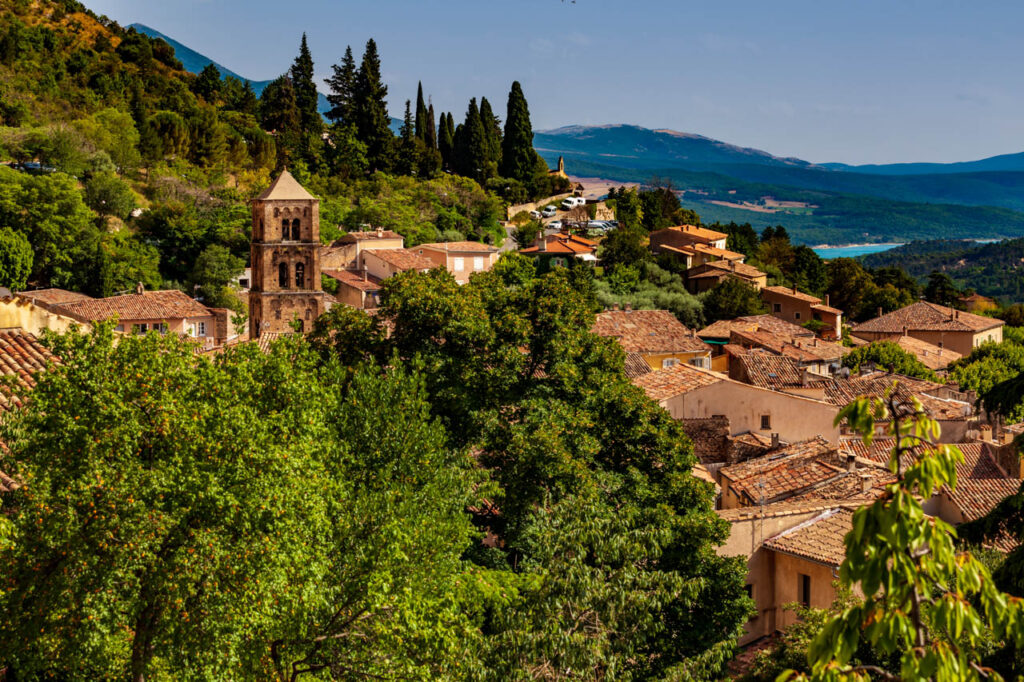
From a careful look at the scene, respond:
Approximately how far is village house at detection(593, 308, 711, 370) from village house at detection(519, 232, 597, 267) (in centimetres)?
2627

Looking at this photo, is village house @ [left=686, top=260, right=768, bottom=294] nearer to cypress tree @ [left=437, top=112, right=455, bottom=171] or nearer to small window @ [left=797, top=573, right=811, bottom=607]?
cypress tree @ [left=437, top=112, right=455, bottom=171]

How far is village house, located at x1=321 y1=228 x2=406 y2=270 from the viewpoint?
2557 inches

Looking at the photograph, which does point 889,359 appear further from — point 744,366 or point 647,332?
point 744,366

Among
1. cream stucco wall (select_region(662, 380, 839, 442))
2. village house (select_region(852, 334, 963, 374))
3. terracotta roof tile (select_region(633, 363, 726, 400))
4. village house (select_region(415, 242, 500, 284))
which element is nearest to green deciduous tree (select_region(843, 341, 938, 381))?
village house (select_region(852, 334, 963, 374))

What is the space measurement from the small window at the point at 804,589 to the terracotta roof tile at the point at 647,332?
908 inches

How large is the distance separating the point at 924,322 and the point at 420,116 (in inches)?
2016

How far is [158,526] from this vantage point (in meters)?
9.89

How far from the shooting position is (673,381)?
109 ft

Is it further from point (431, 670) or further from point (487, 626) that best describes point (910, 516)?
point (487, 626)

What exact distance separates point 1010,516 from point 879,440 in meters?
23.5

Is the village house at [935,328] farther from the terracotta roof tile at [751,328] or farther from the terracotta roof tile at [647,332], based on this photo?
the terracotta roof tile at [647,332]

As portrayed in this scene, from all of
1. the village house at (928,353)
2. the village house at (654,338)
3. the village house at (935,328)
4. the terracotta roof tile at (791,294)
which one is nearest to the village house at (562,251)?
the terracotta roof tile at (791,294)

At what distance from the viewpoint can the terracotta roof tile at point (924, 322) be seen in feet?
233

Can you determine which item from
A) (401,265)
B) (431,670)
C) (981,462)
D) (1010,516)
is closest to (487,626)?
(431,670)
